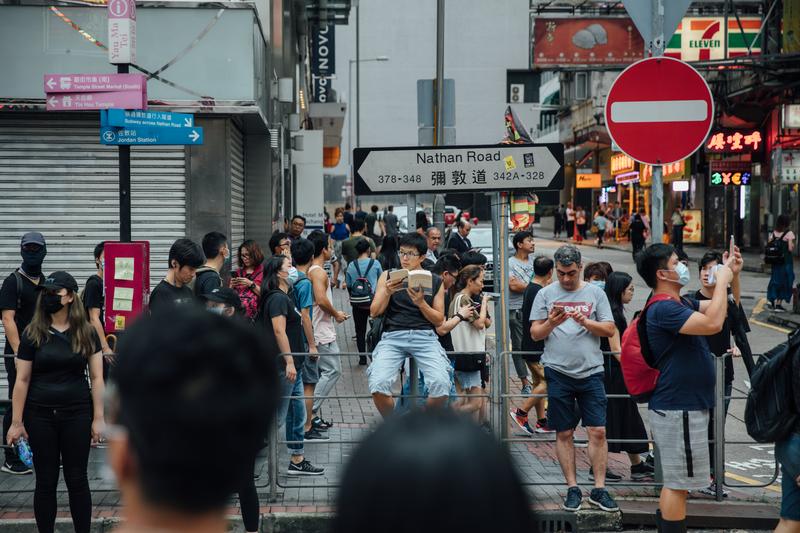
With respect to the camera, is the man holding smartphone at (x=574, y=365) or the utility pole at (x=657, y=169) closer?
the utility pole at (x=657, y=169)

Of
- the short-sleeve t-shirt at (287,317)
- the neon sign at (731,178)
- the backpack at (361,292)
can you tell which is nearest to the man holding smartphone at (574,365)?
the short-sleeve t-shirt at (287,317)

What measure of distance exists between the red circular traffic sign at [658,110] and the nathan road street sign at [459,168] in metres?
1.68

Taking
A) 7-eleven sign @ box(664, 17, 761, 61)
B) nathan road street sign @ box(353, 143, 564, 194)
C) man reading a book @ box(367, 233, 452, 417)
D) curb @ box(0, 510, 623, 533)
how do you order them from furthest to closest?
7-eleven sign @ box(664, 17, 761, 61), nathan road street sign @ box(353, 143, 564, 194), man reading a book @ box(367, 233, 452, 417), curb @ box(0, 510, 623, 533)

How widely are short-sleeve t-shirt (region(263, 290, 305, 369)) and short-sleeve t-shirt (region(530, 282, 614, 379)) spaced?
6.12ft

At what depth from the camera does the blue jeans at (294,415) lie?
7.73 m

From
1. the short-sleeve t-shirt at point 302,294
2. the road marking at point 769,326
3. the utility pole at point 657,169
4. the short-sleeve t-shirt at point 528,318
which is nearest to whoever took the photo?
the utility pole at point 657,169

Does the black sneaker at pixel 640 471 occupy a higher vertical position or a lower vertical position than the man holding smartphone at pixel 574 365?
lower

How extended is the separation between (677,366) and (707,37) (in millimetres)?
23723

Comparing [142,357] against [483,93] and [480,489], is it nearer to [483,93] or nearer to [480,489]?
[480,489]

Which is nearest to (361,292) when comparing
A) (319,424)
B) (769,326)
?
(319,424)

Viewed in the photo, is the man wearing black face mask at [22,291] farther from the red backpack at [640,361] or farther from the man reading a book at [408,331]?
the red backpack at [640,361]

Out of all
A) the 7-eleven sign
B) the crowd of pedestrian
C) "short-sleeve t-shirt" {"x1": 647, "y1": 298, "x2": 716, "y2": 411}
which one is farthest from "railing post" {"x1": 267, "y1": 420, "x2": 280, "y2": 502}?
the 7-eleven sign

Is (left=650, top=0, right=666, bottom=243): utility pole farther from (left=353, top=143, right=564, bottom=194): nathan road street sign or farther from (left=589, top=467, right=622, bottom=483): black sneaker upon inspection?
(left=589, top=467, right=622, bottom=483): black sneaker

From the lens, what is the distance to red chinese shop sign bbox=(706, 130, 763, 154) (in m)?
33.7
